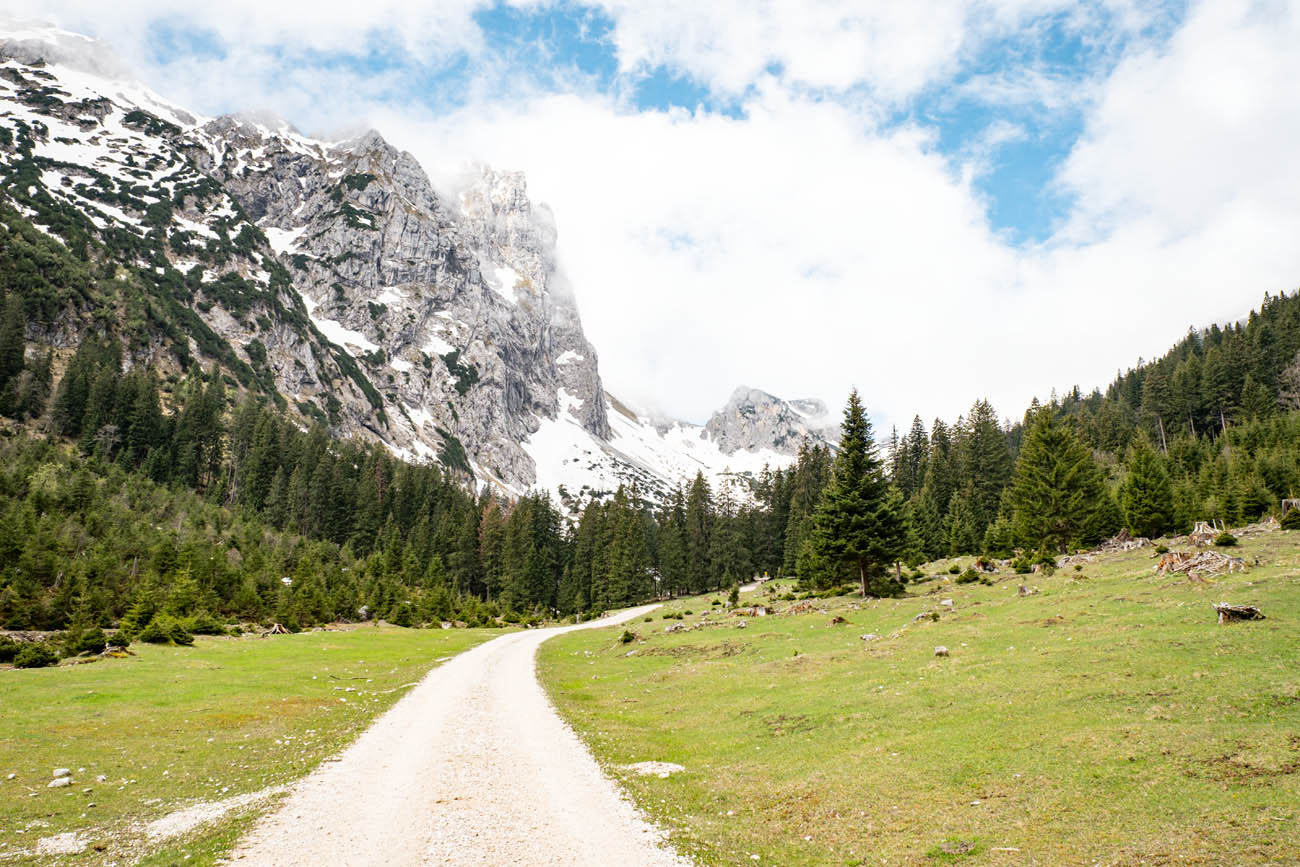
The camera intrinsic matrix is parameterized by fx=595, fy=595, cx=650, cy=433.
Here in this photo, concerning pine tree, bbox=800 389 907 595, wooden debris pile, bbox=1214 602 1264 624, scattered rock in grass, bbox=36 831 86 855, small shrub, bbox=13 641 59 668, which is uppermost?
pine tree, bbox=800 389 907 595

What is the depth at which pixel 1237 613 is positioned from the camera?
17625 mm

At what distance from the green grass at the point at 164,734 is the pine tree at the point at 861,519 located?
3101cm

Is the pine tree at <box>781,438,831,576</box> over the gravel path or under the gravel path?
over

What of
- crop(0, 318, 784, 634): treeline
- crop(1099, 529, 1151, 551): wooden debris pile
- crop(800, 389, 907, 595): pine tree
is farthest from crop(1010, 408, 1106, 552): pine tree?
crop(0, 318, 784, 634): treeline

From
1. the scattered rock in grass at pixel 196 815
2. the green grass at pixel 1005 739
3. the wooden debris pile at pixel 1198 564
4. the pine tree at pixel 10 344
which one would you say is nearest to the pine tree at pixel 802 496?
the wooden debris pile at pixel 1198 564

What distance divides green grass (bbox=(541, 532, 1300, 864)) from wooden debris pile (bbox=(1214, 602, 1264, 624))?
41 cm

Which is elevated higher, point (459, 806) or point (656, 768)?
point (459, 806)

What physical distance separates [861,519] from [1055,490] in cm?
2155

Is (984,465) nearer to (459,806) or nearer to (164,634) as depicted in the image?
(459,806)

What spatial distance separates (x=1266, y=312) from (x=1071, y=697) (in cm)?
18234

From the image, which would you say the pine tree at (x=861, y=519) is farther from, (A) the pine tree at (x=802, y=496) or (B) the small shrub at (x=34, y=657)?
(B) the small shrub at (x=34, y=657)

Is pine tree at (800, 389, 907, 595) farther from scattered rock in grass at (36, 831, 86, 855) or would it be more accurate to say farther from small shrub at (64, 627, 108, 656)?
small shrub at (64, 627, 108, 656)

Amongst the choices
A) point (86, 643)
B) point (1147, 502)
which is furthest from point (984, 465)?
point (86, 643)

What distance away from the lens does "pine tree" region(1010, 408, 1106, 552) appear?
174 ft
